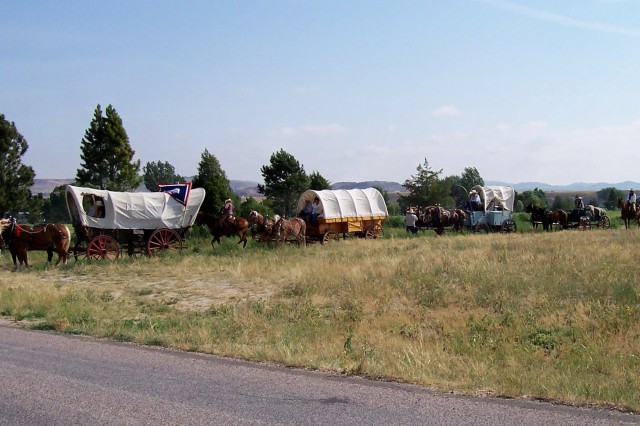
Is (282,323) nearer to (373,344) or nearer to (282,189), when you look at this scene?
(373,344)

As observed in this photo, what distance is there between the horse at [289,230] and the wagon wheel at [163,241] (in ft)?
12.7

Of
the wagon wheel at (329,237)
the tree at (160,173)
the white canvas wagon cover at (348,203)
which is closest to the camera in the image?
the wagon wheel at (329,237)

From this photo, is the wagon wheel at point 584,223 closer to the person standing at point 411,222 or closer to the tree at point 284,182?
the person standing at point 411,222

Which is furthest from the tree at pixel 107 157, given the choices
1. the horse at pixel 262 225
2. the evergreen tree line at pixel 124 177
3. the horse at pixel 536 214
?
the horse at pixel 536 214

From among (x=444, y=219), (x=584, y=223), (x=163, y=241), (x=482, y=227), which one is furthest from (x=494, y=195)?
(x=163, y=241)

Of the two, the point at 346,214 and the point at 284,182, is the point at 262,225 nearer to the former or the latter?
the point at 346,214

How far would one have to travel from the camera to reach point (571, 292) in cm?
1340

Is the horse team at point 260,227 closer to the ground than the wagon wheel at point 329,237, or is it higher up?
higher up

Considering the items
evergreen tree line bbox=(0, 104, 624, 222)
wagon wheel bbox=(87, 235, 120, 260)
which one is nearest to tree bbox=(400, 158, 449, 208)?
evergreen tree line bbox=(0, 104, 624, 222)

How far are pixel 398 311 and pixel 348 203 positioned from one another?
61.2 ft

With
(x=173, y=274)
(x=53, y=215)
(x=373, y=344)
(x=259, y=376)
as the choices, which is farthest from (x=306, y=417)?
(x=53, y=215)

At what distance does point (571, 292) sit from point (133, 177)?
3617 cm

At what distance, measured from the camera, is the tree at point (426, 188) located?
6391cm

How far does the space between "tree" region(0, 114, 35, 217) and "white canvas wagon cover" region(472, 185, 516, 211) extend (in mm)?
33387
